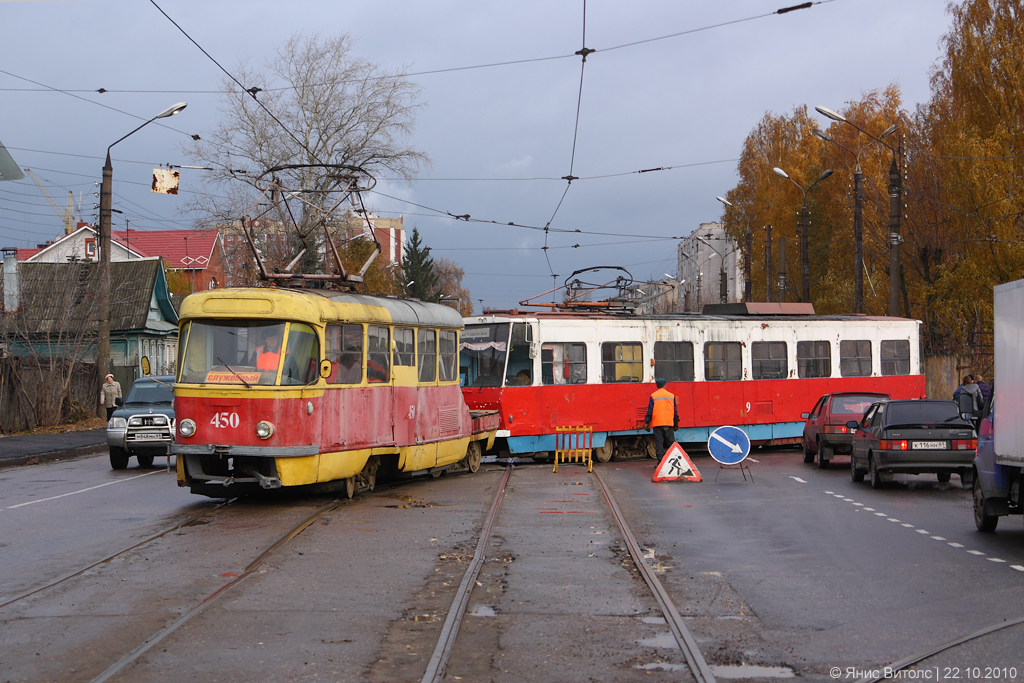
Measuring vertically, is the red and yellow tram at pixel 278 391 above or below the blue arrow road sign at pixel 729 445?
above

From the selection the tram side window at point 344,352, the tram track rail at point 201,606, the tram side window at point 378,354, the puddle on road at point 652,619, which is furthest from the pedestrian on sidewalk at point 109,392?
the puddle on road at point 652,619

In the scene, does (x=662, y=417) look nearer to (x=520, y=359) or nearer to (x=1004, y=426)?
(x=520, y=359)

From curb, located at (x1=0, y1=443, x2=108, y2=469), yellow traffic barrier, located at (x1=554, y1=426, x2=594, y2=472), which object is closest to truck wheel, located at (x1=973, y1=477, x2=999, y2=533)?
yellow traffic barrier, located at (x1=554, y1=426, x2=594, y2=472)

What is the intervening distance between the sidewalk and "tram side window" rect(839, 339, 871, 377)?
18386 millimetres

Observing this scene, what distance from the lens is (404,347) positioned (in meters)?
16.3

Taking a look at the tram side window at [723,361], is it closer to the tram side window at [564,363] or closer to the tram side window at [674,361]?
the tram side window at [674,361]

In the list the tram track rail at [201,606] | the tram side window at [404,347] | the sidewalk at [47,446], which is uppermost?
the tram side window at [404,347]

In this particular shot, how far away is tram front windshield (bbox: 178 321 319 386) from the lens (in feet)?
44.4

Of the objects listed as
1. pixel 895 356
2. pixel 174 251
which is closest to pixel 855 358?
pixel 895 356

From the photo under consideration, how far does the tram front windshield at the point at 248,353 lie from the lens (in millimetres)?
13523

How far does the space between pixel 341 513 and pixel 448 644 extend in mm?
6776

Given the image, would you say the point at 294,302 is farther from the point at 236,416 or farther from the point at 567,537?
the point at 567,537

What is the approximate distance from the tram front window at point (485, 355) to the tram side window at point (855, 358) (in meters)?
9.57

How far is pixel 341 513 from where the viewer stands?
13.4 metres
